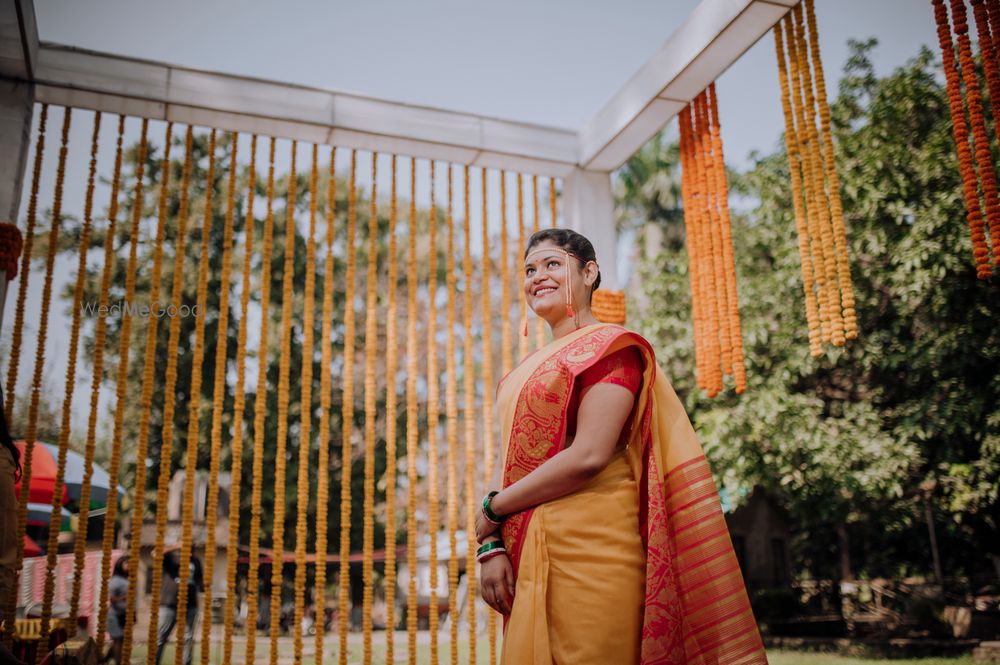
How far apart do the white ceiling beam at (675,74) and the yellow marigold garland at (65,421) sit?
2561 millimetres

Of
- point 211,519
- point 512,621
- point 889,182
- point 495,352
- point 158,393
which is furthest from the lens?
point 495,352

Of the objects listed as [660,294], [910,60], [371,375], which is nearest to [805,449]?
[660,294]

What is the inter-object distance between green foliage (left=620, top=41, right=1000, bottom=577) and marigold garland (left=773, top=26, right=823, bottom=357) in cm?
321

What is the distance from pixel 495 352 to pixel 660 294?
17.2ft

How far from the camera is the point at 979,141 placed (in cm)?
251

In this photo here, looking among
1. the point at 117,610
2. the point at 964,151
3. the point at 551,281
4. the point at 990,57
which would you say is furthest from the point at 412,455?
the point at 117,610

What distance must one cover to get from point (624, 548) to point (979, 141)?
1952mm

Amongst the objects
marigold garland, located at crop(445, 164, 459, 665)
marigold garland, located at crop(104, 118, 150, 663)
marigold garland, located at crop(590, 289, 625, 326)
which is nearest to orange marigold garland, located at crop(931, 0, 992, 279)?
marigold garland, located at crop(590, 289, 625, 326)

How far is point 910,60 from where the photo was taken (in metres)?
7.21

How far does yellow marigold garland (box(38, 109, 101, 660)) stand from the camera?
3.09 meters

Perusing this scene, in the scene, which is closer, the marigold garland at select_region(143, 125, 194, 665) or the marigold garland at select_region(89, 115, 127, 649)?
the marigold garland at select_region(89, 115, 127, 649)

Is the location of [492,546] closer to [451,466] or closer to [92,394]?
[451,466]

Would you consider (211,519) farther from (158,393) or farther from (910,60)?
(158,393)

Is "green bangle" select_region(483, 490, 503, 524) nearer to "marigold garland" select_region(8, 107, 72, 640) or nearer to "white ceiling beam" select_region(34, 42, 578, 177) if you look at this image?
"marigold garland" select_region(8, 107, 72, 640)
